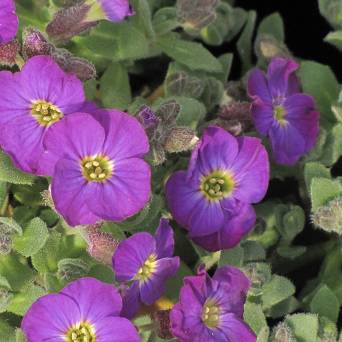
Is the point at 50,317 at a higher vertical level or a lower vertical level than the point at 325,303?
higher

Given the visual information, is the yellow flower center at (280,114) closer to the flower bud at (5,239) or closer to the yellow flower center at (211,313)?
the yellow flower center at (211,313)

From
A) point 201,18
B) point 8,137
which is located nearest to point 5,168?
point 8,137

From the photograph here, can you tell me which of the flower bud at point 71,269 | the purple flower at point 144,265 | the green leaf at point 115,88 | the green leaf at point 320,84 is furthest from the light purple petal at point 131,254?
the green leaf at point 320,84

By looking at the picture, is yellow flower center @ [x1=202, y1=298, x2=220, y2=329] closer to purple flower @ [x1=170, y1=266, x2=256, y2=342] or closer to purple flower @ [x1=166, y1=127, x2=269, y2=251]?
purple flower @ [x1=170, y1=266, x2=256, y2=342]

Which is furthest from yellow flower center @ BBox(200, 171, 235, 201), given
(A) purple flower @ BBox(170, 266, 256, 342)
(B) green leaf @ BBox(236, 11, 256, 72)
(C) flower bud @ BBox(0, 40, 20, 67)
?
(B) green leaf @ BBox(236, 11, 256, 72)

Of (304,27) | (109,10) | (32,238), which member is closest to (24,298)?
(32,238)

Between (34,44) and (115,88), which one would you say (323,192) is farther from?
(34,44)
